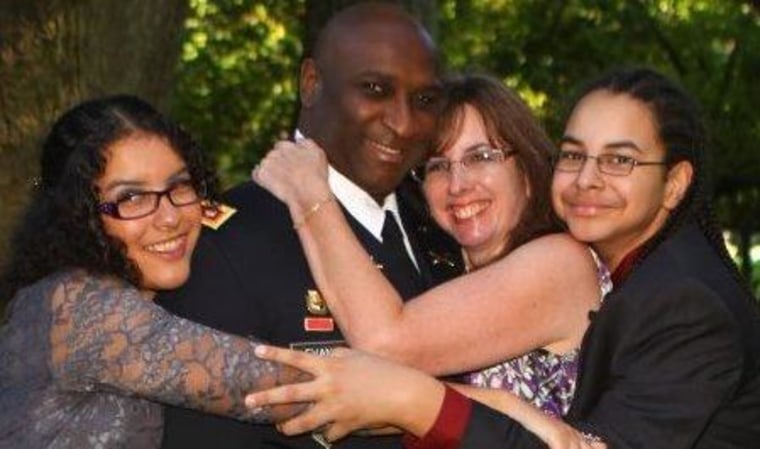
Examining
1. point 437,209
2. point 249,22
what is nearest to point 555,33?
point 249,22

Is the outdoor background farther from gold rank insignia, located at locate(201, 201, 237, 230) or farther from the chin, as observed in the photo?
the chin

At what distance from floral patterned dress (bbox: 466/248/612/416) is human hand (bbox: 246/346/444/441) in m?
0.62

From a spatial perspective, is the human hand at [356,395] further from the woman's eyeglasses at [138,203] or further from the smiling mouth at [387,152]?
the smiling mouth at [387,152]

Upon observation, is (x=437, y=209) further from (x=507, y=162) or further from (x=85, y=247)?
(x=85, y=247)

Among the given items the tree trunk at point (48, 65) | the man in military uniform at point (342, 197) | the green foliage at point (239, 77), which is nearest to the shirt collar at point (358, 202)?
the man in military uniform at point (342, 197)

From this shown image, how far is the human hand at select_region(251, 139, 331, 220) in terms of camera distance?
3.99m

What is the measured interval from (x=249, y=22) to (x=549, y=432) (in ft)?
47.8

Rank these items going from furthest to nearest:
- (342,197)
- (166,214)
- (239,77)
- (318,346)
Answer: (239,77) → (342,197) → (318,346) → (166,214)

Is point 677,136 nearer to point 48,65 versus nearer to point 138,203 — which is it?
point 138,203

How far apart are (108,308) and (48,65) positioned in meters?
2.97

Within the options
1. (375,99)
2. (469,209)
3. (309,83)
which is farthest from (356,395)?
(309,83)

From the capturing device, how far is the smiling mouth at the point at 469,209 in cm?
434

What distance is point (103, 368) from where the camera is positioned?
3.41 metres

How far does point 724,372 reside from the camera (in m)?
3.40
